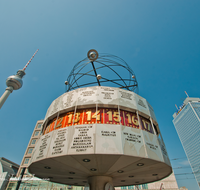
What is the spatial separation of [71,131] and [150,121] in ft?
33.8

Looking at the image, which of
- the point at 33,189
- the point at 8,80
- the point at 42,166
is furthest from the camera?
the point at 8,80

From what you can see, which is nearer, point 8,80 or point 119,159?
Answer: point 119,159

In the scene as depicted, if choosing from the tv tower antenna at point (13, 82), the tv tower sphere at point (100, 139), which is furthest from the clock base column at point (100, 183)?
the tv tower antenna at point (13, 82)

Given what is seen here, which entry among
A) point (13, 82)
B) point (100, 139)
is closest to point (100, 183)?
point (100, 139)

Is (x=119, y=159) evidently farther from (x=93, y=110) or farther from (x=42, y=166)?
(x=42, y=166)

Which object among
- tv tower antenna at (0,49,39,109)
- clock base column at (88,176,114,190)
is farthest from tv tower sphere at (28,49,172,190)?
tv tower antenna at (0,49,39,109)

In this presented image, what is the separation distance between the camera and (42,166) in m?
13.5

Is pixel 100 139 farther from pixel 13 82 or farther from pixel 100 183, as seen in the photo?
pixel 13 82

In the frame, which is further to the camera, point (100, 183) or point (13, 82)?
point (13, 82)

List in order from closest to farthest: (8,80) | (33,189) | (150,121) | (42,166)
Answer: (42,166) < (150,121) < (33,189) < (8,80)

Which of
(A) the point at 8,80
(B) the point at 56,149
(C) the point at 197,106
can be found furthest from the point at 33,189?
(C) the point at 197,106

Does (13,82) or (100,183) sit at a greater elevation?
(13,82)

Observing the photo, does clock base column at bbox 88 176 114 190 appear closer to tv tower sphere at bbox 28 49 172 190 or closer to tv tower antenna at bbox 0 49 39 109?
tv tower sphere at bbox 28 49 172 190

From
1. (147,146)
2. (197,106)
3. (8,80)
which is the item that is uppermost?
(197,106)
